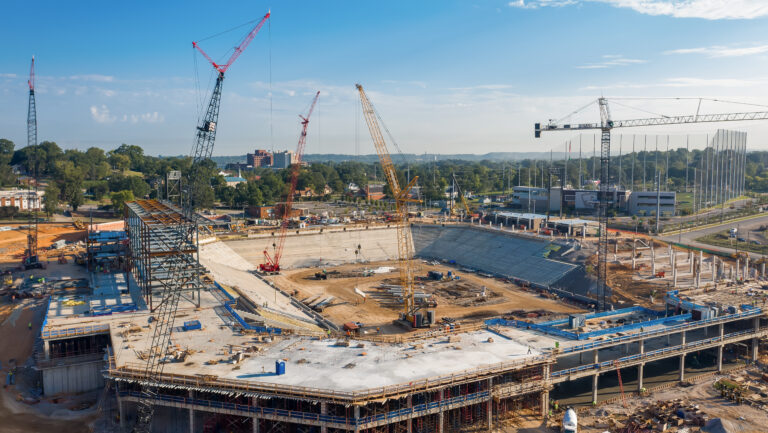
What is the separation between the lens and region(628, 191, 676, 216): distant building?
114812mm

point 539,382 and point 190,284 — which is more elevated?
point 190,284

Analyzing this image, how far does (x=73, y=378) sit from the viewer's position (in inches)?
1500

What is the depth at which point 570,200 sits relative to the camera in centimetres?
12625

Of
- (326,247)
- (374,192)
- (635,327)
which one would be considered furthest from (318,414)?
(374,192)

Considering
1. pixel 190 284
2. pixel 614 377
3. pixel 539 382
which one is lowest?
pixel 614 377

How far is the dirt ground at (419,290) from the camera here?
5981cm

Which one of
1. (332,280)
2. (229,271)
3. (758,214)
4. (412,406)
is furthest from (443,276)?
(758,214)

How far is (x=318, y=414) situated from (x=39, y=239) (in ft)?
263

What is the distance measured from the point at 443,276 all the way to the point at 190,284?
39.1 metres

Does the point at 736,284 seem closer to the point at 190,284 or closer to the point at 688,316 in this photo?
the point at 688,316

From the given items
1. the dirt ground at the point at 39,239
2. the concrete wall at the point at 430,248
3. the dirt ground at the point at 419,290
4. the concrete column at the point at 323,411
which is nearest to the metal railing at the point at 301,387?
the concrete column at the point at 323,411

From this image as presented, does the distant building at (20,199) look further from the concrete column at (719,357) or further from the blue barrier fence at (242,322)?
the concrete column at (719,357)

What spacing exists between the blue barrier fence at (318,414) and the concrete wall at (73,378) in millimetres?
7561

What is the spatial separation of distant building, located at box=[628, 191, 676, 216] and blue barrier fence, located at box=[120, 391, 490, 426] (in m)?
99.1
